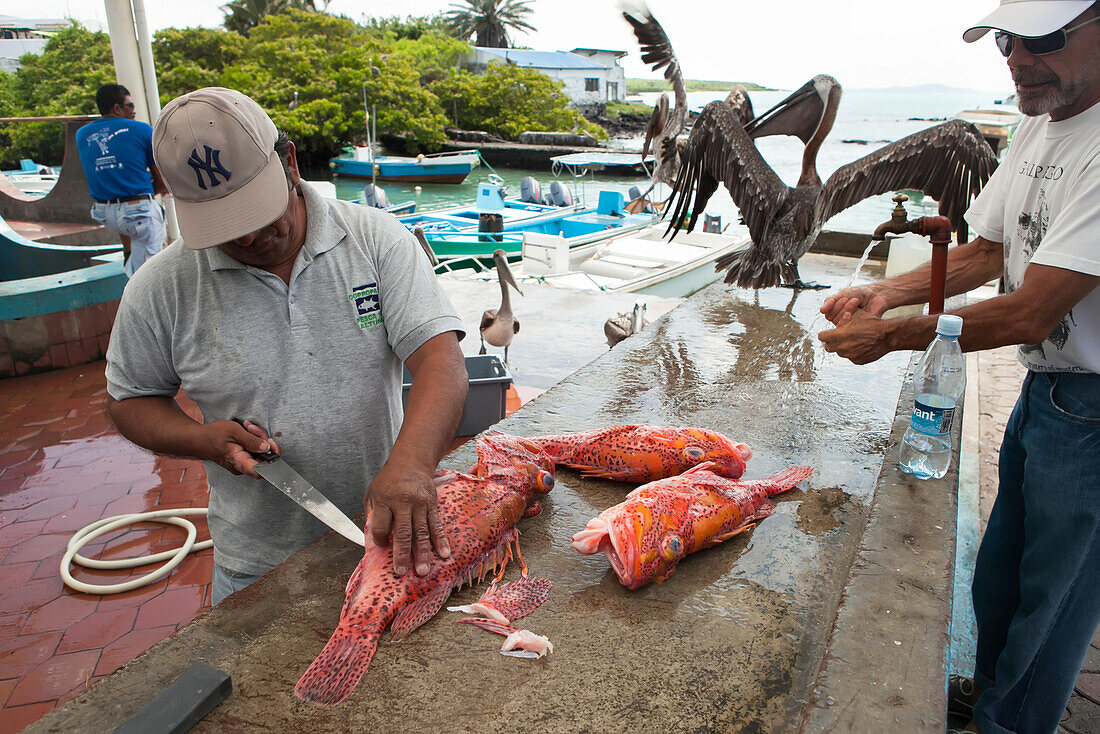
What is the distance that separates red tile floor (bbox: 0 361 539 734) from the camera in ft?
10.6

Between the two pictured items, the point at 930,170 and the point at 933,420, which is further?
the point at 930,170

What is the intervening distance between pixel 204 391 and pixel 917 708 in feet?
7.26

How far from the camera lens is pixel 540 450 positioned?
109 inches

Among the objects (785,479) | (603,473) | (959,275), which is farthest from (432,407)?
(959,275)

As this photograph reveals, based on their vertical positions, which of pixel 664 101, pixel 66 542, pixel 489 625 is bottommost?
pixel 66 542

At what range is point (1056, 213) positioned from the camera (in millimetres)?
2324

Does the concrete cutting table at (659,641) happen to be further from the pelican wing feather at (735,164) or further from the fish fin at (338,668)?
the pelican wing feather at (735,164)

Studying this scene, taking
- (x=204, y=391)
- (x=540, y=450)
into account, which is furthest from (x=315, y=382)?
(x=540, y=450)

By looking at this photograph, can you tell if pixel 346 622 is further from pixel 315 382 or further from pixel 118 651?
pixel 118 651

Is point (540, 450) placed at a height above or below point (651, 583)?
above

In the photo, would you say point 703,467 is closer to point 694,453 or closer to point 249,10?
point 694,453

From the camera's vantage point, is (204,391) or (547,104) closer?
(204,391)

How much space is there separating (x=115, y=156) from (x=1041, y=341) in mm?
8095

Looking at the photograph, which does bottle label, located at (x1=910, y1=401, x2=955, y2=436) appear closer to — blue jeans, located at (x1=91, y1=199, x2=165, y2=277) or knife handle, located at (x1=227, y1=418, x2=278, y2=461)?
knife handle, located at (x1=227, y1=418, x2=278, y2=461)
